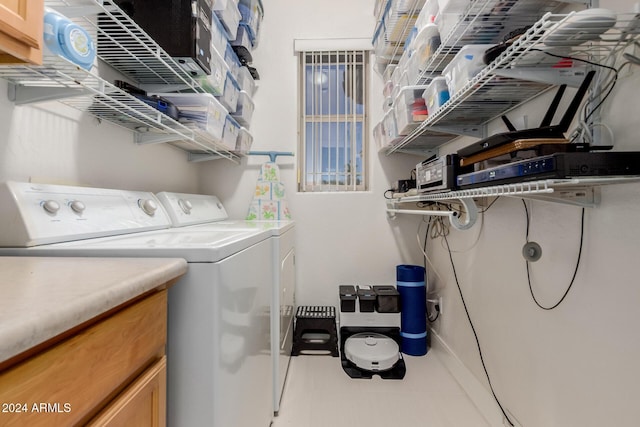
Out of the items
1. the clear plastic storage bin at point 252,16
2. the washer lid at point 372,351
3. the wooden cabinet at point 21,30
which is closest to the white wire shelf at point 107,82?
the wooden cabinet at point 21,30

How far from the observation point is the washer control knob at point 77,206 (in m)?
1.03

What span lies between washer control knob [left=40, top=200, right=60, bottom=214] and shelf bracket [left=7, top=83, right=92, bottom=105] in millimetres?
350

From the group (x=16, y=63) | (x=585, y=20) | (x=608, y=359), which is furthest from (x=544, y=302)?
(x=16, y=63)

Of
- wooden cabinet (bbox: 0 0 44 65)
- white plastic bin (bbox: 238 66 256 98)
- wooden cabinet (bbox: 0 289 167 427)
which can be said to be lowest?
wooden cabinet (bbox: 0 289 167 427)

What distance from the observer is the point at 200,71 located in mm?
1496

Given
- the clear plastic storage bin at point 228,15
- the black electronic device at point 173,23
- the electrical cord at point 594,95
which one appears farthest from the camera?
the clear plastic storage bin at point 228,15

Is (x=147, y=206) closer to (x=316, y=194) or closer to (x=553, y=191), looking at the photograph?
(x=316, y=194)

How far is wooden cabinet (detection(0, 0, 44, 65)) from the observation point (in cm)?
62

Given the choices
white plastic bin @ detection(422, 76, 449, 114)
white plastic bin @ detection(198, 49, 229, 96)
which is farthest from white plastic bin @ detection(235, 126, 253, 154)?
white plastic bin @ detection(422, 76, 449, 114)

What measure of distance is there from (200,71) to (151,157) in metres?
0.68

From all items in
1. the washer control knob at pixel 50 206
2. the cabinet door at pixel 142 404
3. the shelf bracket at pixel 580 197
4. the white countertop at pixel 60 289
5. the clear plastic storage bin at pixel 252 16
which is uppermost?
the clear plastic storage bin at pixel 252 16

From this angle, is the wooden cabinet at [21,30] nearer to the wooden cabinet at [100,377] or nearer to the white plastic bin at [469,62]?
the wooden cabinet at [100,377]

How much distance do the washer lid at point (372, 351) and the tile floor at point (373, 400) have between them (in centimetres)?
9

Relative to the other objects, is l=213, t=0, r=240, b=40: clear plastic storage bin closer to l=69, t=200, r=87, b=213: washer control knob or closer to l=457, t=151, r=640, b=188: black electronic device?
l=69, t=200, r=87, b=213: washer control knob
